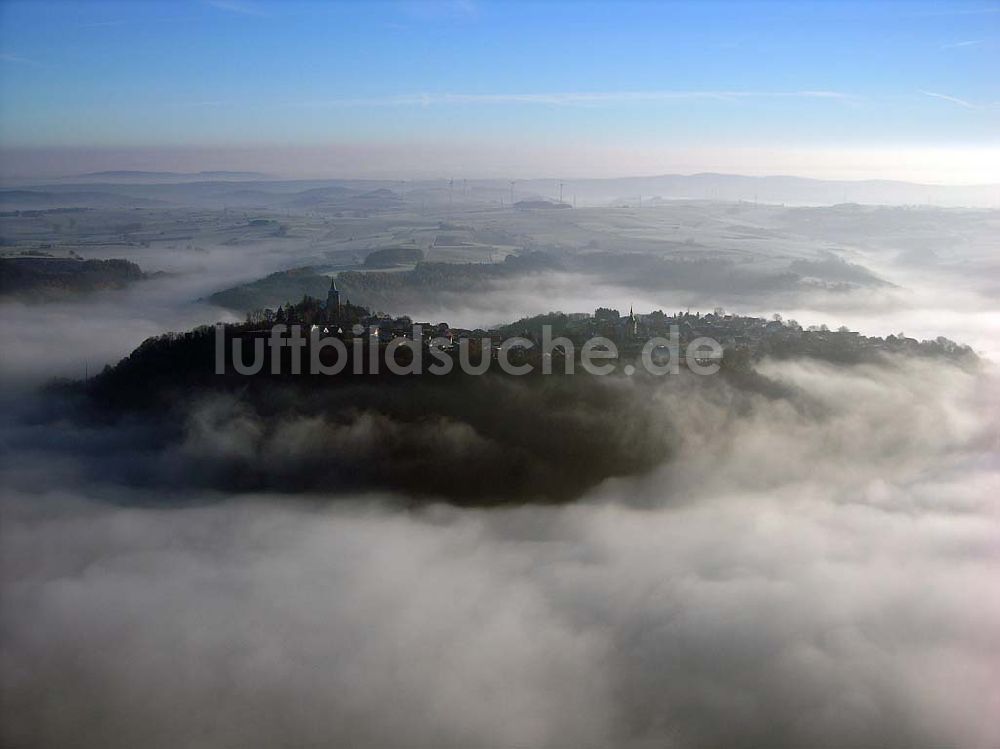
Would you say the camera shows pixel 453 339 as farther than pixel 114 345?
No

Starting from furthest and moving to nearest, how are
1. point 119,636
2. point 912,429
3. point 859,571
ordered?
1. point 912,429
2. point 859,571
3. point 119,636

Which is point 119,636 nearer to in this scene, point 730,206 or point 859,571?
point 859,571

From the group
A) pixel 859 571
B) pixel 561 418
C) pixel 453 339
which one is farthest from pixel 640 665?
pixel 453 339

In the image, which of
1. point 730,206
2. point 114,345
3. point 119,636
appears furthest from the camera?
point 730,206

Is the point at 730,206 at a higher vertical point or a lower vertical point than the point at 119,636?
higher

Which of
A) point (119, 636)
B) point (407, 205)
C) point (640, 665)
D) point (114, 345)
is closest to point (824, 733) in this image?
point (640, 665)

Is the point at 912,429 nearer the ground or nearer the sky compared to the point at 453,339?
nearer the ground

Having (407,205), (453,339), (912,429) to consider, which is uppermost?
(407,205)

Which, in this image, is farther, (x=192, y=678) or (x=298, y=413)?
(x=298, y=413)

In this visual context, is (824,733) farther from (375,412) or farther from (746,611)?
(375,412)
